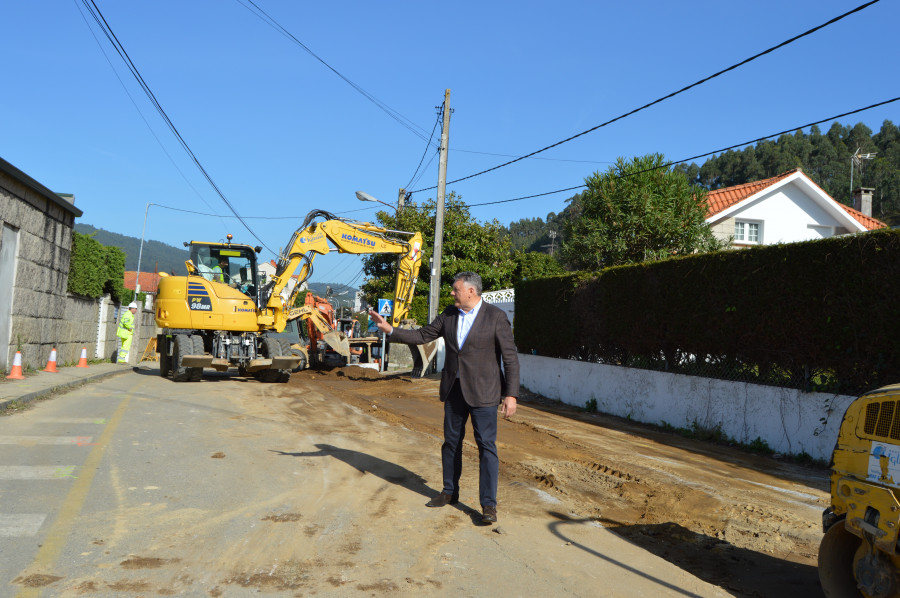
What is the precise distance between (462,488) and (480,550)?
74.7 inches

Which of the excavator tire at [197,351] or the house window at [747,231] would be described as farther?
the house window at [747,231]

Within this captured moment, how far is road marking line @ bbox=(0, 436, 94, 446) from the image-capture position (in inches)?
324

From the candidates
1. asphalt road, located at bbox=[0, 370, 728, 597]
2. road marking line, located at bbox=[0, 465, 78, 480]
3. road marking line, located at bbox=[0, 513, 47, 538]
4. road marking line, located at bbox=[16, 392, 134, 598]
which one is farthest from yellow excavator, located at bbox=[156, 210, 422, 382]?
road marking line, located at bbox=[0, 513, 47, 538]

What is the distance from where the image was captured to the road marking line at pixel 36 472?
6.51 metres

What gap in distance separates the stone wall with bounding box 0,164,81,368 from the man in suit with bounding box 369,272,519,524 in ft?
41.0

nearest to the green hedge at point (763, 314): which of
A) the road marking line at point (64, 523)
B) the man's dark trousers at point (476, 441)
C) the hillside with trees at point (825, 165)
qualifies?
the man's dark trousers at point (476, 441)

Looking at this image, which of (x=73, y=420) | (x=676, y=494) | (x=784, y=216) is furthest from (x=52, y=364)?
(x=784, y=216)

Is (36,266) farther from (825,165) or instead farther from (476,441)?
(825,165)

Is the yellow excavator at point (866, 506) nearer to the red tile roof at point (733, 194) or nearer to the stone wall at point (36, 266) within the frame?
the stone wall at point (36, 266)

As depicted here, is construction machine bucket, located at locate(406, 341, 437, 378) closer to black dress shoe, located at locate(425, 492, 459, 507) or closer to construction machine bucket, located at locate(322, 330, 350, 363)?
construction machine bucket, located at locate(322, 330, 350, 363)

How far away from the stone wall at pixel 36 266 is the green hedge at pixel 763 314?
1241 cm

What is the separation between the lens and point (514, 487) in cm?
689

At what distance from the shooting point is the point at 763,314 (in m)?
10.4

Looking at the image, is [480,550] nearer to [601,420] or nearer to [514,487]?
[514,487]
